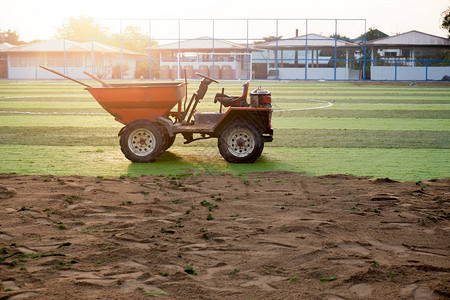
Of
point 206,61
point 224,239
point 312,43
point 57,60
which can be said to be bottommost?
point 224,239

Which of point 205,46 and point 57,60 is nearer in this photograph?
point 205,46

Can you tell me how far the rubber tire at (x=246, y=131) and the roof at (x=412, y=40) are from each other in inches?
2372

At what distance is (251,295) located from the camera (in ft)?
13.8

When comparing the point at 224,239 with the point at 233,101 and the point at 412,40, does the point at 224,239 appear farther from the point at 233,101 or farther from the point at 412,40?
the point at 412,40

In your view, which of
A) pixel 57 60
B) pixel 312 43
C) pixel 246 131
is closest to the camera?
pixel 246 131

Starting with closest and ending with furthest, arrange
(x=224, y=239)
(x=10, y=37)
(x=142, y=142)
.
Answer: (x=224, y=239) < (x=142, y=142) < (x=10, y=37)

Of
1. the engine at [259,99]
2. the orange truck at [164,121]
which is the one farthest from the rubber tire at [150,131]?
the engine at [259,99]

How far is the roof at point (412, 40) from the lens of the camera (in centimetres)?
6669

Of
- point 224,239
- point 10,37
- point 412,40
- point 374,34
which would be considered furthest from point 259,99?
point 10,37

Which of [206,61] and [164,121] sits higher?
[206,61]

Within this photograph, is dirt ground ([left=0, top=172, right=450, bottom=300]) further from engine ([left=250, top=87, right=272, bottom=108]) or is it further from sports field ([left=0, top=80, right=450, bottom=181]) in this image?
engine ([left=250, top=87, right=272, bottom=108])

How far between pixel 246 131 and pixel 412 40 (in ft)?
207

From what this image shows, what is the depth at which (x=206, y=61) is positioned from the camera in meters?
61.2

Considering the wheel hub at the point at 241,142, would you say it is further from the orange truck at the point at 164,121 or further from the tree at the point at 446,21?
the tree at the point at 446,21
